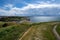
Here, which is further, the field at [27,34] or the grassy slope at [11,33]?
the grassy slope at [11,33]

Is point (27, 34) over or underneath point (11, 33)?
over

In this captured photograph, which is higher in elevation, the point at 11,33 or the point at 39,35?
the point at 11,33

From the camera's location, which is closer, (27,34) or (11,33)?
(27,34)

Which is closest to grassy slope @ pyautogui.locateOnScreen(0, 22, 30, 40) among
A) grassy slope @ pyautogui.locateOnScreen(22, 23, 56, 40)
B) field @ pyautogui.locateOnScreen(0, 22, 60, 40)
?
field @ pyautogui.locateOnScreen(0, 22, 60, 40)

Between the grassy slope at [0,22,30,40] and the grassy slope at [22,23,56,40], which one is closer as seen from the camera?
the grassy slope at [22,23,56,40]

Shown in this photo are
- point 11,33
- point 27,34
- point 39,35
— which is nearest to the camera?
point 27,34

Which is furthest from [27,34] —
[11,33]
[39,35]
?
[11,33]

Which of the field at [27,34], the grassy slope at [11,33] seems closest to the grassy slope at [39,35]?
the field at [27,34]

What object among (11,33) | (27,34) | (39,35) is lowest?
(39,35)

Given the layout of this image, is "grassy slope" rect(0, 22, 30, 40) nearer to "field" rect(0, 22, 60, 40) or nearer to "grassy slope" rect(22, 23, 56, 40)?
"field" rect(0, 22, 60, 40)

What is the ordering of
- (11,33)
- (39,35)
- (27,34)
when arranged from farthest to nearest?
(11,33), (39,35), (27,34)

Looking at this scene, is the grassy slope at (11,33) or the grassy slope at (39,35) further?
the grassy slope at (11,33)

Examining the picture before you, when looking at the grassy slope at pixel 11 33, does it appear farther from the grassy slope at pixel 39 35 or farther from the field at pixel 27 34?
the grassy slope at pixel 39 35

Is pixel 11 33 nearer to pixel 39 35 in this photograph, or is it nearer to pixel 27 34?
pixel 27 34
